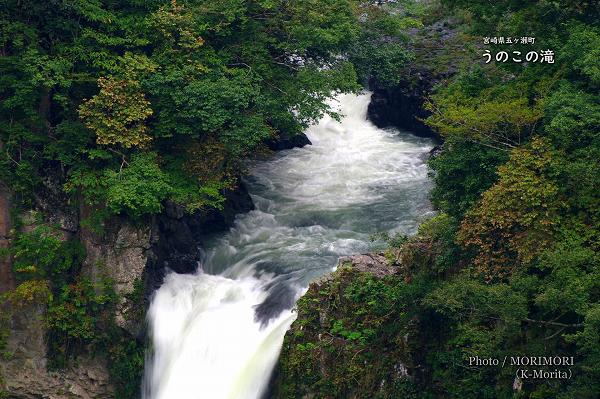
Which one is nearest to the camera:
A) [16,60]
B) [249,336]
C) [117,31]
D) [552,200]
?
[552,200]

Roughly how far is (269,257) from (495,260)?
7.17 metres

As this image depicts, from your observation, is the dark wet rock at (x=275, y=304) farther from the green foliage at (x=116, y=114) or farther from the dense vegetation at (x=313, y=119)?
the green foliage at (x=116, y=114)

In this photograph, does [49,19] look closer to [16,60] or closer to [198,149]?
[16,60]

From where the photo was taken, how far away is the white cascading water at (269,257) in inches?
628

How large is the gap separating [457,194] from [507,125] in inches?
61.2

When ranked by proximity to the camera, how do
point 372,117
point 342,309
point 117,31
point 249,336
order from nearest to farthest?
point 342,309 → point 249,336 → point 117,31 → point 372,117

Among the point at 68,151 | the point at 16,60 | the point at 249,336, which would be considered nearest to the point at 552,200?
the point at 249,336

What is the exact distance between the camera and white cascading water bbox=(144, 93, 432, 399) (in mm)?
15953

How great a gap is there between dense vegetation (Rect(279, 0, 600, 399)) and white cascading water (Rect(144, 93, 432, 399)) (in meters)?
1.52

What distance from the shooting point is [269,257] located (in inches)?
726

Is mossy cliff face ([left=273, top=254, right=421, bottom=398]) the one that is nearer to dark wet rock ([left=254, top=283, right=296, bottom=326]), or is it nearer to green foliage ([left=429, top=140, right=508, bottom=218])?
dark wet rock ([left=254, top=283, right=296, bottom=326])

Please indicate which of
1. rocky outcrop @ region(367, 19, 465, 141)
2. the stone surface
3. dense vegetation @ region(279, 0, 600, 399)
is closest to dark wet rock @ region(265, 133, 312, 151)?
rocky outcrop @ region(367, 19, 465, 141)

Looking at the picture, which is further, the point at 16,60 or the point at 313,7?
the point at 313,7

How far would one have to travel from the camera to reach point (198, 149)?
18.4 m
